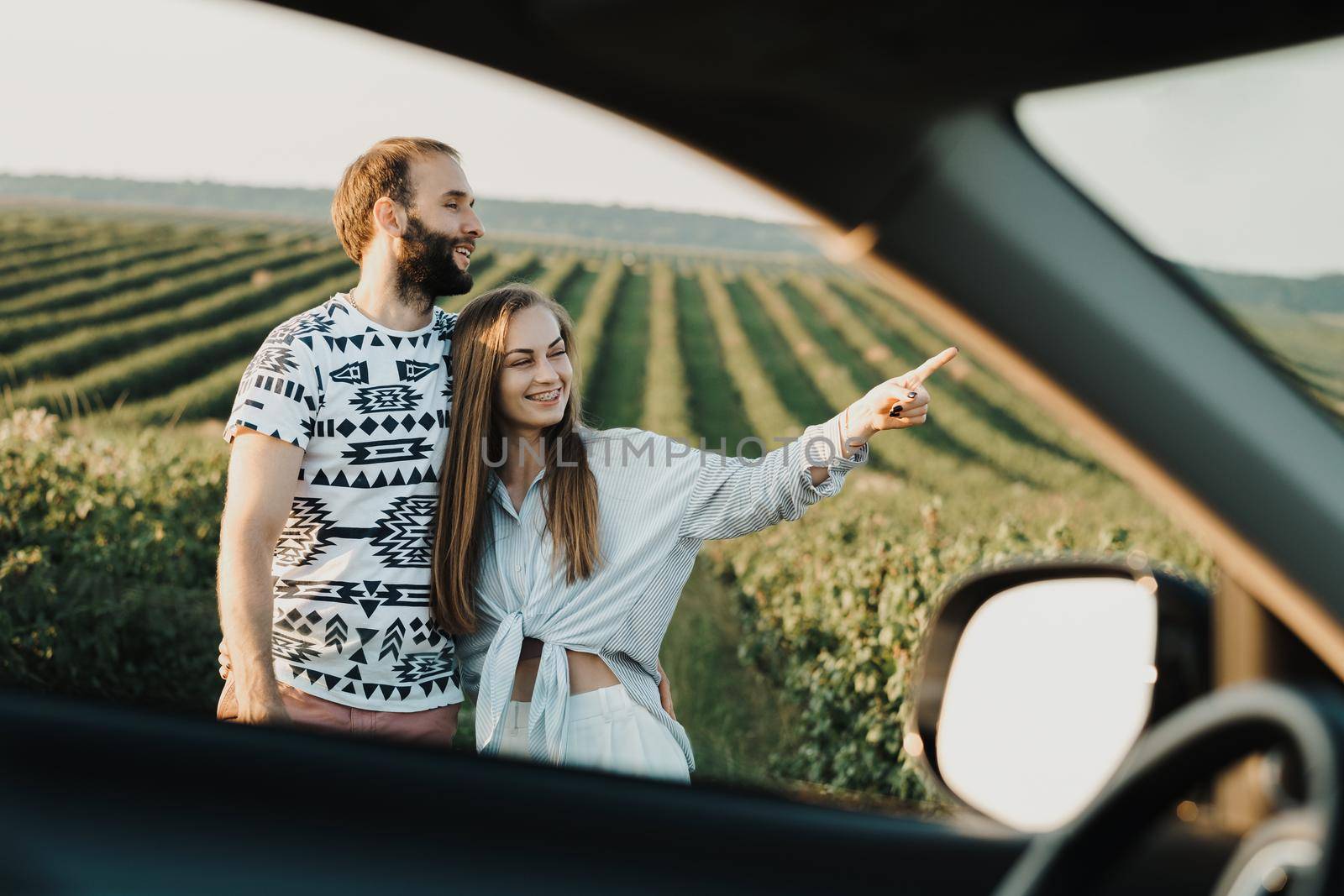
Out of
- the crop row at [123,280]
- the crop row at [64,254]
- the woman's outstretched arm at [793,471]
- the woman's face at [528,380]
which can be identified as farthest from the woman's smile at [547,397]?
the crop row at [64,254]

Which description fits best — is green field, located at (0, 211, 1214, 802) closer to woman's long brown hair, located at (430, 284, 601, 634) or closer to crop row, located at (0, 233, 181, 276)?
crop row, located at (0, 233, 181, 276)

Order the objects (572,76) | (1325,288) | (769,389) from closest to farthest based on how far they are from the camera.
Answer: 1. (572,76)
2. (1325,288)
3. (769,389)

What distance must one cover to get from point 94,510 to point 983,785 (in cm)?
584

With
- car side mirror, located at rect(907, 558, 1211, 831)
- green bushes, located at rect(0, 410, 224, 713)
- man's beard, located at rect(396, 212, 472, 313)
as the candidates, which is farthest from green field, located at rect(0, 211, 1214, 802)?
car side mirror, located at rect(907, 558, 1211, 831)

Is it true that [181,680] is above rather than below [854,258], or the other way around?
below

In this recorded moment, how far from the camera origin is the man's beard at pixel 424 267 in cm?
270

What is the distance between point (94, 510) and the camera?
6.17 m

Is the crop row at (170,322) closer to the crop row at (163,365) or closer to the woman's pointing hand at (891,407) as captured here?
the crop row at (163,365)

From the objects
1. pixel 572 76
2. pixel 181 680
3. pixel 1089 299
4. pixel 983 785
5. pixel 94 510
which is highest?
pixel 572 76

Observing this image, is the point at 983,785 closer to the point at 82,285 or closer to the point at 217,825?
the point at 217,825

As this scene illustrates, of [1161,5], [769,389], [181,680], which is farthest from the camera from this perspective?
[769,389]

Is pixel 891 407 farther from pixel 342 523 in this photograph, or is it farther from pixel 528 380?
pixel 342 523

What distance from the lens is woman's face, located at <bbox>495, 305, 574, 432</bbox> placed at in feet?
8.43

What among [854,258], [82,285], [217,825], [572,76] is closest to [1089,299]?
[854,258]
